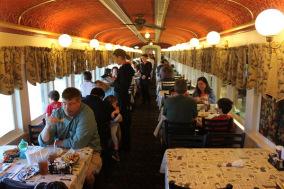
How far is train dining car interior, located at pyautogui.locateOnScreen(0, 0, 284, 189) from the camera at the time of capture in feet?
9.03

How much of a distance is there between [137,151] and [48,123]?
2760 millimetres

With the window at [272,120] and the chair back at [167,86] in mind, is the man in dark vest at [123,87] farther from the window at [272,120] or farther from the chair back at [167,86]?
the chair back at [167,86]

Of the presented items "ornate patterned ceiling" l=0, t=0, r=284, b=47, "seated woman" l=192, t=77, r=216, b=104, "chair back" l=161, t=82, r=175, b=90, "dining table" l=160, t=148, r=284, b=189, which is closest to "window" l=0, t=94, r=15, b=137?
"ornate patterned ceiling" l=0, t=0, r=284, b=47

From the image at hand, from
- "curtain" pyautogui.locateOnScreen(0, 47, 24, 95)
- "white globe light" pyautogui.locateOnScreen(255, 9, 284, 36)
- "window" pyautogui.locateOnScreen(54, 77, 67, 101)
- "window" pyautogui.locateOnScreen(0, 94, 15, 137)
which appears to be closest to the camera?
"white globe light" pyautogui.locateOnScreen(255, 9, 284, 36)

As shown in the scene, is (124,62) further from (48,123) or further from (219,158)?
(219,158)

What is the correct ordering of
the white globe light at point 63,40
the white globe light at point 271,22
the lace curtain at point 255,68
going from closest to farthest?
the white globe light at point 271,22, the lace curtain at point 255,68, the white globe light at point 63,40

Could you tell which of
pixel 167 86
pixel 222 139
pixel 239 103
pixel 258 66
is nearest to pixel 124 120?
pixel 222 139

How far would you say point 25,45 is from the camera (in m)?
4.78

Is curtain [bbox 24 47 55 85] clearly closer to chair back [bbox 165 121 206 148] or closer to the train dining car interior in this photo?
the train dining car interior

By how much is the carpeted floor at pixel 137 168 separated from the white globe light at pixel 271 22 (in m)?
2.66

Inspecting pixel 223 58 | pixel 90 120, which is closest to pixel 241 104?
pixel 223 58

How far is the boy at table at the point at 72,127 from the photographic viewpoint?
10.6 ft

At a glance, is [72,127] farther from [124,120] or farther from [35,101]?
[35,101]

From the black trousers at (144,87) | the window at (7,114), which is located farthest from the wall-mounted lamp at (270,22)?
the black trousers at (144,87)
